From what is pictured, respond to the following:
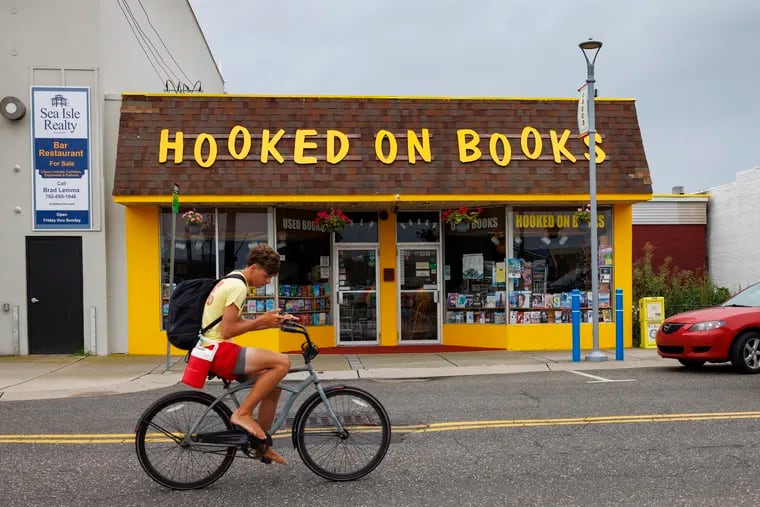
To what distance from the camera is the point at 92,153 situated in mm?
14148

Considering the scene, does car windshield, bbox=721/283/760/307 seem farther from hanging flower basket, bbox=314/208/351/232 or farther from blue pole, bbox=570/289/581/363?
hanging flower basket, bbox=314/208/351/232

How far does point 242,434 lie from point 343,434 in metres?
0.75

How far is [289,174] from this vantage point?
13859mm

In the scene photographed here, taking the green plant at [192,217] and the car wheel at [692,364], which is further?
the green plant at [192,217]

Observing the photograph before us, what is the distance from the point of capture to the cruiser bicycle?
5195mm

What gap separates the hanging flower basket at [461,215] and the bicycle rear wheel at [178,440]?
10.1 m

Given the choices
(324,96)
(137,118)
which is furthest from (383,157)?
(137,118)

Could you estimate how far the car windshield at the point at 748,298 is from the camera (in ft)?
37.5

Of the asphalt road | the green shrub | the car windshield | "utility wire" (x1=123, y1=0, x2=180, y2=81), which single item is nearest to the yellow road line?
the asphalt road

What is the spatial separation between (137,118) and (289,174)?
325 cm

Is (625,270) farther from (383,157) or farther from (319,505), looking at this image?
(319,505)

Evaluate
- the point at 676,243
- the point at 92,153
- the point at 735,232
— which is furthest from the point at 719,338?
the point at 676,243

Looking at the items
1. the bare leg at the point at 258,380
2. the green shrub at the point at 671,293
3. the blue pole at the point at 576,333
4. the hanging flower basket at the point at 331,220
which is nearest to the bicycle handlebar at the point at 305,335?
the bare leg at the point at 258,380

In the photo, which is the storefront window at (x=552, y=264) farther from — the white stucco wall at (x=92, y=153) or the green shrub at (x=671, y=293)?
the white stucco wall at (x=92, y=153)
